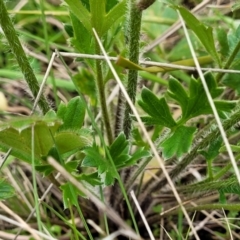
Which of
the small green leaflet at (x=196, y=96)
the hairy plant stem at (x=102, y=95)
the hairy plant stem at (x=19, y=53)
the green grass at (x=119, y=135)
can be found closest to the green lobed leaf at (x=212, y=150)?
the green grass at (x=119, y=135)

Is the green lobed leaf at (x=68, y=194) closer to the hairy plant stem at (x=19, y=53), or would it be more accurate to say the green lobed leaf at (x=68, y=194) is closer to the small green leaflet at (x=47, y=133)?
the small green leaflet at (x=47, y=133)

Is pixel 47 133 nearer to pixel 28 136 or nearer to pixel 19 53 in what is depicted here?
pixel 28 136

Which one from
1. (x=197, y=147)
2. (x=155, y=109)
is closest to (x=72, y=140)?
(x=155, y=109)

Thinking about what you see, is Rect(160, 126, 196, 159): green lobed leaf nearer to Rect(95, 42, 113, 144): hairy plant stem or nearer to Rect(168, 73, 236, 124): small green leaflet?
Rect(168, 73, 236, 124): small green leaflet

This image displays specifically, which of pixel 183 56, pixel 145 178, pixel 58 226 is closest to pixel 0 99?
pixel 58 226

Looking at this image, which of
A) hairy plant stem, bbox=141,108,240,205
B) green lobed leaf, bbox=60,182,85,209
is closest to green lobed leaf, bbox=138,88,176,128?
hairy plant stem, bbox=141,108,240,205

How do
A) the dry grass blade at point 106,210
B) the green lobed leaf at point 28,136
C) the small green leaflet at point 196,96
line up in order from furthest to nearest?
the small green leaflet at point 196,96, the green lobed leaf at point 28,136, the dry grass blade at point 106,210

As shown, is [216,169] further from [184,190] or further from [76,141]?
[76,141]
